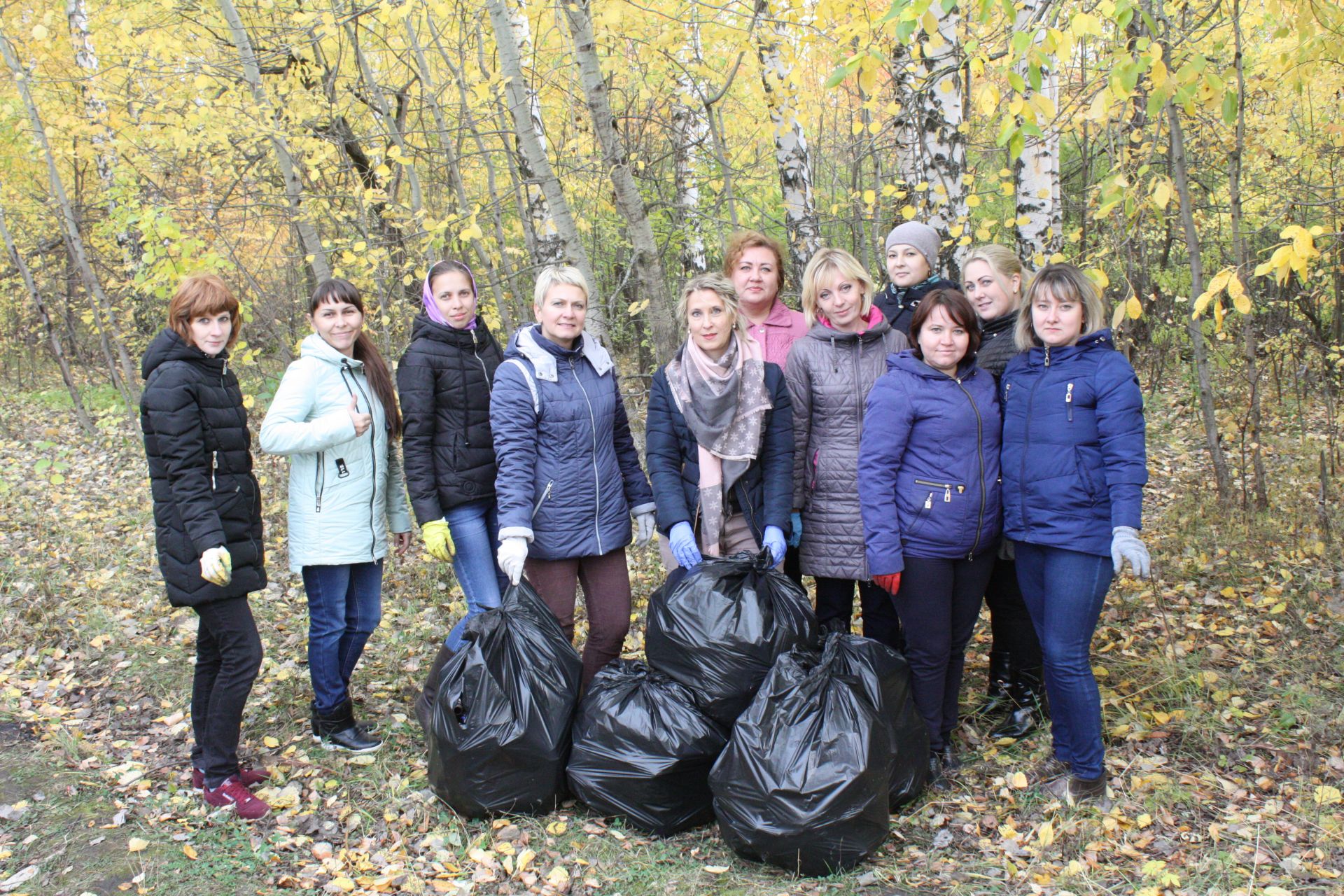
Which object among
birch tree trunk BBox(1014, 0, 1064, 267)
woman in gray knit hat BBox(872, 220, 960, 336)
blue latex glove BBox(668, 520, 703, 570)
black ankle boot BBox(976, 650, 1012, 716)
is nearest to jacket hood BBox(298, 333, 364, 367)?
blue latex glove BBox(668, 520, 703, 570)

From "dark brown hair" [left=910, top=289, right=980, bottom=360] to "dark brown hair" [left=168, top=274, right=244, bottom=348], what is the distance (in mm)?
2271

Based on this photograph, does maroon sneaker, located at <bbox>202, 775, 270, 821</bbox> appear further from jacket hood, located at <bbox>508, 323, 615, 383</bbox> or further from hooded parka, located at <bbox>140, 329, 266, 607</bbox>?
jacket hood, located at <bbox>508, 323, 615, 383</bbox>

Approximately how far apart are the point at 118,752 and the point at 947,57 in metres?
4.89

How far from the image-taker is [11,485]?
7281mm

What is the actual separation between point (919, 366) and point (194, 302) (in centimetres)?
236

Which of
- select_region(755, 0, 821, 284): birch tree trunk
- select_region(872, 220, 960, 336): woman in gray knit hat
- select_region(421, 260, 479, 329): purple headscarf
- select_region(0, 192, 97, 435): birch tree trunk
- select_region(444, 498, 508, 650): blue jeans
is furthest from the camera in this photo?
select_region(0, 192, 97, 435): birch tree trunk

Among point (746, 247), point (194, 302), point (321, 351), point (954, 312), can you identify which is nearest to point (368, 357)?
point (321, 351)

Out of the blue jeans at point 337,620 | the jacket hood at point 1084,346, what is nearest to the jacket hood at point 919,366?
the jacket hood at point 1084,346

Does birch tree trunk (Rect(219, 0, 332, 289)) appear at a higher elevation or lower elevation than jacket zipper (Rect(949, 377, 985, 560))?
higher

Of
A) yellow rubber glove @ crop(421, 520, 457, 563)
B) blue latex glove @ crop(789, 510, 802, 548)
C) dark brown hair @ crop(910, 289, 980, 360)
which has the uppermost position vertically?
dark brown hair @ crop(910, 289, 980, 360)

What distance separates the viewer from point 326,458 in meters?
3.10

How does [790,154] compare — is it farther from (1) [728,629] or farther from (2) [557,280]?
(1) [728,629]

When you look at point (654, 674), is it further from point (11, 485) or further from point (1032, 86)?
point (11, 485)

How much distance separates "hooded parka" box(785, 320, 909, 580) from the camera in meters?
3.04
